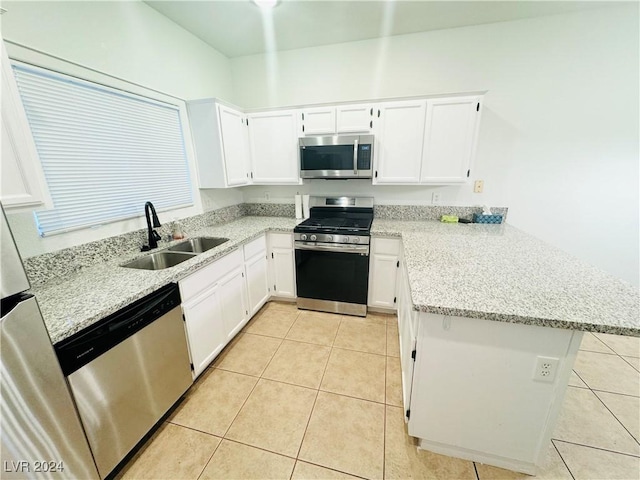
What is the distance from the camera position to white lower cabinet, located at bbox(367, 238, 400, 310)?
2508 mm

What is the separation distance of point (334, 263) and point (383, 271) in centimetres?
51

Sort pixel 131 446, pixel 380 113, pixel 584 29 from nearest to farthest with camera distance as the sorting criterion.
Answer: pixel 131 446 → pixel 584 29 → pixel 380 113

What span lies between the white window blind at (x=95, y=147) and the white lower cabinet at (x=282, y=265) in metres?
1.08

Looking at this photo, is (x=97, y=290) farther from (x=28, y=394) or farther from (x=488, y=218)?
(x=488, y=218)

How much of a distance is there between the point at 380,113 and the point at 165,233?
232 centimetres

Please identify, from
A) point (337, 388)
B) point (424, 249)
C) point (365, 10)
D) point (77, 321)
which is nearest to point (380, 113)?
point (365, 10)

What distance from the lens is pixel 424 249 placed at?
1.94 m

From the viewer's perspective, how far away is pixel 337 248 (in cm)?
256

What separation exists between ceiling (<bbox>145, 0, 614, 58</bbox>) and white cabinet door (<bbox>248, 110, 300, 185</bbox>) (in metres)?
0.72

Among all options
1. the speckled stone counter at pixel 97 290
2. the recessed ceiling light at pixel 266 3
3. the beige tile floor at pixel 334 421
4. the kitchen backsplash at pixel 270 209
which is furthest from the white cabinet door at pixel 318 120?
the beige tile floor at pixel 334 421

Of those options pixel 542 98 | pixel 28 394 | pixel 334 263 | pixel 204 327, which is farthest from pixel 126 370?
pixel 542 98

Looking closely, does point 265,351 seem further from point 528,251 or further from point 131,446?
point 528,251

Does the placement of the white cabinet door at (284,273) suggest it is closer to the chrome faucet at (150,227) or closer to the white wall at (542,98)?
the chrome faucet at (150,227)

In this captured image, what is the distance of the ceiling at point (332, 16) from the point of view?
206cm
